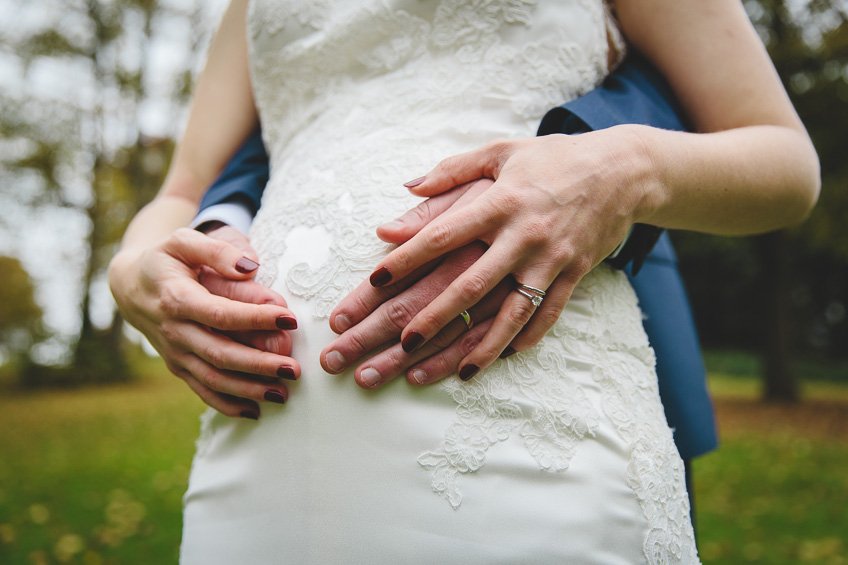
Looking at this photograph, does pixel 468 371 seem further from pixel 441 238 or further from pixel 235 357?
Result: pixel 235 357

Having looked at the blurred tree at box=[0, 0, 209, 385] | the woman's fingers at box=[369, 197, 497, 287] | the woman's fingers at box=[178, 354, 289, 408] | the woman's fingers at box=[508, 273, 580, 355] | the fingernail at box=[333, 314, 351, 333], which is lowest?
the blurred tree at box=[0, 0, 209, 385]

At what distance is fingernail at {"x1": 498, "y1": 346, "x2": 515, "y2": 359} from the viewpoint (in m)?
0.98

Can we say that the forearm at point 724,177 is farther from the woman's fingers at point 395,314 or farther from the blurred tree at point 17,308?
the blurred tree at point 17,308

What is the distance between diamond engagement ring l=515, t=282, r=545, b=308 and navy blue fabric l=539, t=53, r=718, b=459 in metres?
0.36

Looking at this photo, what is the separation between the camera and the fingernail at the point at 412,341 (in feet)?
3.01

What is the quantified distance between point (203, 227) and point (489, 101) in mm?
753

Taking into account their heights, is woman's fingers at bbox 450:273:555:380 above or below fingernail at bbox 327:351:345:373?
above

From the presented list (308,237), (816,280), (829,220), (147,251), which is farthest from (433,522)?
(816,280)

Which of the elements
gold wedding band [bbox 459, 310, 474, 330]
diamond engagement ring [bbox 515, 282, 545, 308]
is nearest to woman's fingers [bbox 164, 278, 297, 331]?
gold wedding band [bbox 459, 310, 474, 330]

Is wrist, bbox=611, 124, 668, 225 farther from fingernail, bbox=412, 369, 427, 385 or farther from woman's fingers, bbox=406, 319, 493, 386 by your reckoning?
fingernail, bbox=412, 369, 427, 385

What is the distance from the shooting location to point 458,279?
89 centimetres

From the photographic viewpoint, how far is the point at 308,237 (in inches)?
45.6

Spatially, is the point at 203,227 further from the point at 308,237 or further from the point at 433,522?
the point at 433,522

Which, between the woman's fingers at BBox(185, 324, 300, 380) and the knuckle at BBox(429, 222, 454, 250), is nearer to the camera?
the knuckle at BBox(429, 222, 454, 250)
